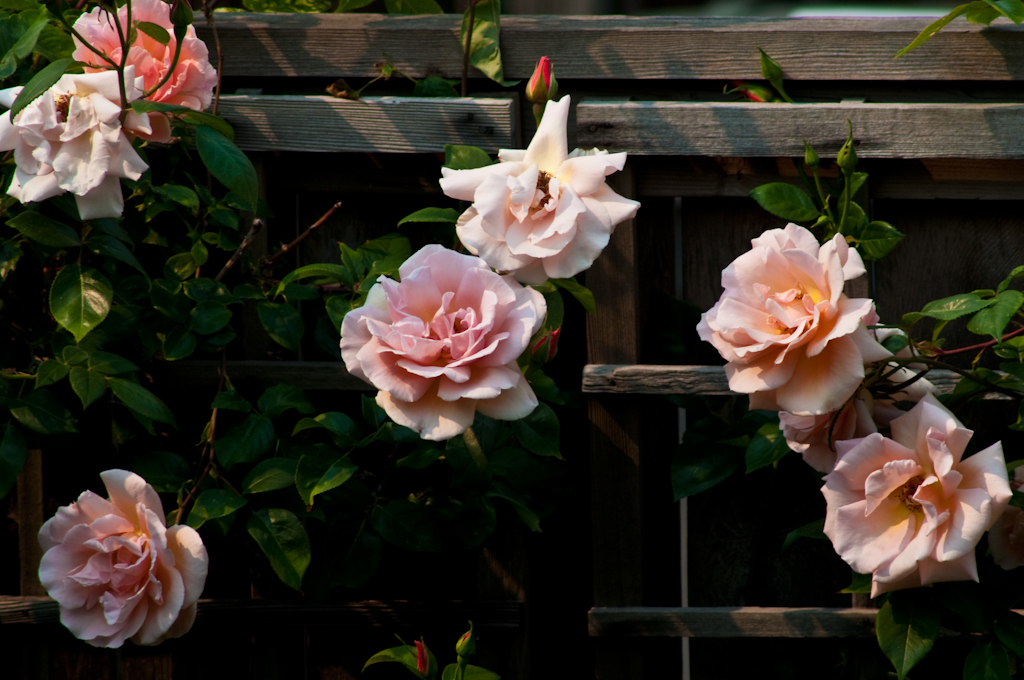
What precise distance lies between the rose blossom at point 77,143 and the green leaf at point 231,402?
1.08 feet

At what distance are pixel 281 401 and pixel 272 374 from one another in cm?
10

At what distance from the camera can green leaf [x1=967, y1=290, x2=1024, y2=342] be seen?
3.32 feet

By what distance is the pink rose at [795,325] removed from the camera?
3.04 ft

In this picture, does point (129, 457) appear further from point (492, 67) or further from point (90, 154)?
point (492, 67)

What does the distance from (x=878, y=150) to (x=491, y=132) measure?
0.59 m

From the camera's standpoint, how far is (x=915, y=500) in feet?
3.26

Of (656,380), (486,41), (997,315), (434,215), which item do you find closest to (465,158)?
(434,215)

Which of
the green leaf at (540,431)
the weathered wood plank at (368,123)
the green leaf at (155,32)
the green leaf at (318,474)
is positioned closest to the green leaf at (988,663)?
the green leaf at (540,431)

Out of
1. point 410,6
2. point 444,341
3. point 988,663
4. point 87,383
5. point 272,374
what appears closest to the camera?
point 444,341

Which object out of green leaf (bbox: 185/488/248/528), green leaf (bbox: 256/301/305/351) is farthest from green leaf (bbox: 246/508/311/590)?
green leaf (bbox: 256/301/305/351)

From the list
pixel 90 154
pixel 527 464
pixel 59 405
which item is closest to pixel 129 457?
pixel 59 405

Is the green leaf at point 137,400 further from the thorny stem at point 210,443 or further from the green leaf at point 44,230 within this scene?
the green leaf at point 44,230

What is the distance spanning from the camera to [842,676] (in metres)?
1.45

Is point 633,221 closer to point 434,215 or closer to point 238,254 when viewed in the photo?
point 434,215
